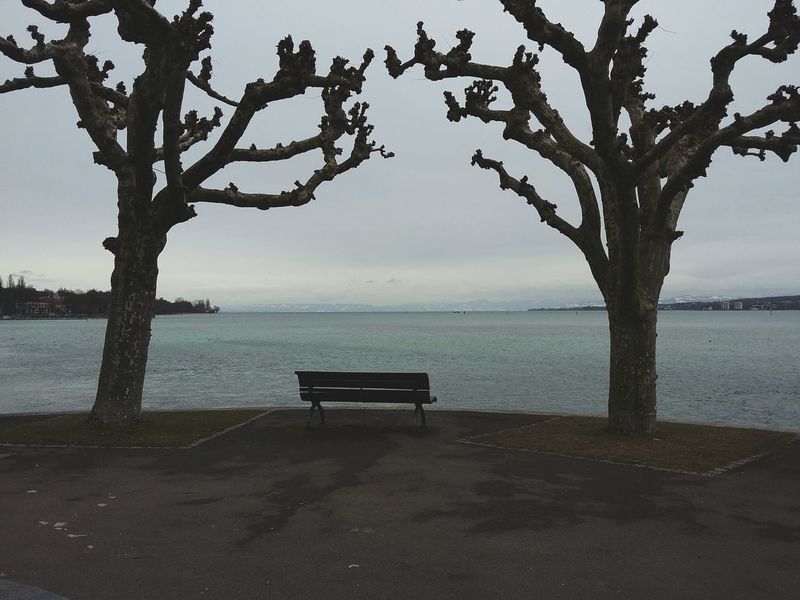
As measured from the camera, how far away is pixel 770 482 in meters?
7.14

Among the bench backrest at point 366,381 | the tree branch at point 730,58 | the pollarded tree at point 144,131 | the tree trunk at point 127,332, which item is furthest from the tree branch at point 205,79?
the tree branch at point 730,58

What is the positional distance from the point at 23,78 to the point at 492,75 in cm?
891

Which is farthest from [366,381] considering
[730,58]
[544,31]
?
[730,58]

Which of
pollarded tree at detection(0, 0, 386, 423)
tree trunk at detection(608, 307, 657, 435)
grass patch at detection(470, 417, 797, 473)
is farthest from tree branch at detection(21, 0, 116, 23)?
tree trunk at detection(608, 307, 657, 435)

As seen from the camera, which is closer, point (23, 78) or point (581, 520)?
point (581, 520)

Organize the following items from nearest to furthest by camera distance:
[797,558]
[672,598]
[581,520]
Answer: [672,598] → [797,558] → [581,520]

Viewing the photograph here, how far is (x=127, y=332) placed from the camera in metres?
10.4

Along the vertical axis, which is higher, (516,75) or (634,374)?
(516,75)

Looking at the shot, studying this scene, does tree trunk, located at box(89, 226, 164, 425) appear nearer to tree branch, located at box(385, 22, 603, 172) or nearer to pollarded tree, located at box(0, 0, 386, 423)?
pollarded tree, located at box(0, 0, 386, 423)

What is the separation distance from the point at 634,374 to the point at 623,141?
384 cm

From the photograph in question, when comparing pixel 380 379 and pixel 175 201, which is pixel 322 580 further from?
pixel 175 201

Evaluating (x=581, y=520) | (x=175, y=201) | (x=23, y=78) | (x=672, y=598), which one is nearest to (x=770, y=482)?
(x=581, y=520)

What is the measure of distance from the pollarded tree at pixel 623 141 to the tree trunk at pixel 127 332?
5.73m

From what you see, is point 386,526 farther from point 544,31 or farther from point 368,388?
point 544,31
